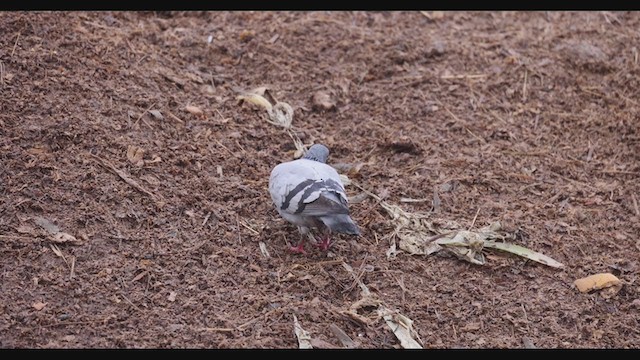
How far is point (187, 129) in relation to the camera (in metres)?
5.71

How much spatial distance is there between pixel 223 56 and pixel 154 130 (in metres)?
1.40

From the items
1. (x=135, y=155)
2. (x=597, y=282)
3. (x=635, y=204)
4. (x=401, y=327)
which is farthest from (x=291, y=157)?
(x=635, y=204)

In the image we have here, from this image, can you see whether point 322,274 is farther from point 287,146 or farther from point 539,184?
point 539,184

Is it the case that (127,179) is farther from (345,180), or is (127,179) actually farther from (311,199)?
(345,180)

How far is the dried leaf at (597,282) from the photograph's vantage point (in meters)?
4.78

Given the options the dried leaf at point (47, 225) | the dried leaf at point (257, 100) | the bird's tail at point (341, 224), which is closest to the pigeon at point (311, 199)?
the bird's tail at point (341, 224)

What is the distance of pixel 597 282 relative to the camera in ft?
15.7

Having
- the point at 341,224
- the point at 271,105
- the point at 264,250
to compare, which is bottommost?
the point at 264,250

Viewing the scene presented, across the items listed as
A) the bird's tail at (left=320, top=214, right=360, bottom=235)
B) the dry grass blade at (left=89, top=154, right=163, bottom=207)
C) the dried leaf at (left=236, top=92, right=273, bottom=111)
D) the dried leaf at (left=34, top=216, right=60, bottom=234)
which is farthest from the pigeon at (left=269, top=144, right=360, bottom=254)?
the dried leaf at (left=34, top=216, right=60, bottom=234)

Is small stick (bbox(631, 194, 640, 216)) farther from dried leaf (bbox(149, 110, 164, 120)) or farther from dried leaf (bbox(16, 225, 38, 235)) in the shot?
dried leaf (bbox(16, 225, 38, 235))

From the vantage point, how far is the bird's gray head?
5.32 m

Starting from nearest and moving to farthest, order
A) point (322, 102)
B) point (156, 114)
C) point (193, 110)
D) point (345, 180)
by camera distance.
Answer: point (345, 180) < point (156, 114) < point (193, 110) < point (322, 102)

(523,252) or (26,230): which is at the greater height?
(523,252)

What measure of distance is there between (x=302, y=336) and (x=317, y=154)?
1.53 m
